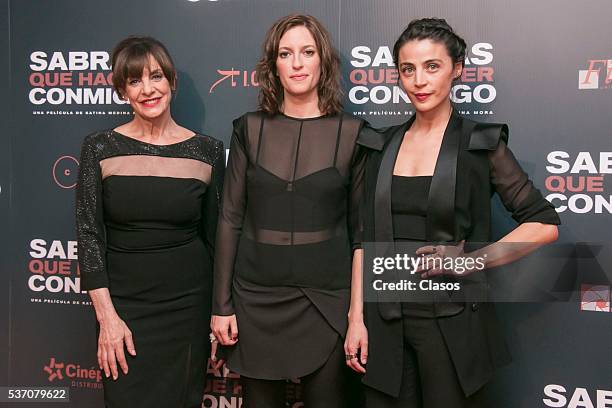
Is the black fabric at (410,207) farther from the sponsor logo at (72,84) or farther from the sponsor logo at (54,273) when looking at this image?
the sponsor logo at (54,273)

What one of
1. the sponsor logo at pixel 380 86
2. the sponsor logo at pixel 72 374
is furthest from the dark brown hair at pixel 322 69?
the sponsor logo at pixel 72 374

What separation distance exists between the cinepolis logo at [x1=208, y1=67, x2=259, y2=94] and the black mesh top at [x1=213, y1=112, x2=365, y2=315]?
2.40 ft

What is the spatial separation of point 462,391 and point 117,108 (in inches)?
82.8

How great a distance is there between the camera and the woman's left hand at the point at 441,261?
6.19 feet

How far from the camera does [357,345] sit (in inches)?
78.0

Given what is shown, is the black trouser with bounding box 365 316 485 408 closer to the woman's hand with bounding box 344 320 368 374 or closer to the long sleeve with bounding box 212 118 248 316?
the woman's hand with bounding box 344 320 368 374

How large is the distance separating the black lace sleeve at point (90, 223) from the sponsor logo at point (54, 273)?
0.94 meters

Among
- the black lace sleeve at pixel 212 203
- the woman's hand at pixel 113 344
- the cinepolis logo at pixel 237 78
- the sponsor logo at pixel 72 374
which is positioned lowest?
the sponsor logo at pixel 72 374

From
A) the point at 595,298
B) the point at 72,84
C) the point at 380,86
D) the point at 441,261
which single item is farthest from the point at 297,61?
the point at 595,298

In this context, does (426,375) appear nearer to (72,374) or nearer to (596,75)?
(596,75)

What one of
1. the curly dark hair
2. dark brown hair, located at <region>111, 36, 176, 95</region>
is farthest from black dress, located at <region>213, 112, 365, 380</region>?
dark brown hair, located at <region>111, 36, 176, 95</region>

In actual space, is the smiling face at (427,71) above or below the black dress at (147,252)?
above

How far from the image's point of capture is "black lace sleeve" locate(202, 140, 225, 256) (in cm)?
234

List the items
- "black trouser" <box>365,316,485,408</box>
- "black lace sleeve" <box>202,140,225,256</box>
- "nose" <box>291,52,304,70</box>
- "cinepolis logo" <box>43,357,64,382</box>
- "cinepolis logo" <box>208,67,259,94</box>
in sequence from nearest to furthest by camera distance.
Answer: "black trouser" <box>365,316,485,408</box> → "nose" <box>291,52,304,70</box> → "black lace sleeve" <box>202,140,225,256</box> → "cinepolis logo" <box>208,67,259,94</box> → "cinepolis logo" <box>43,357,64,382</box>
